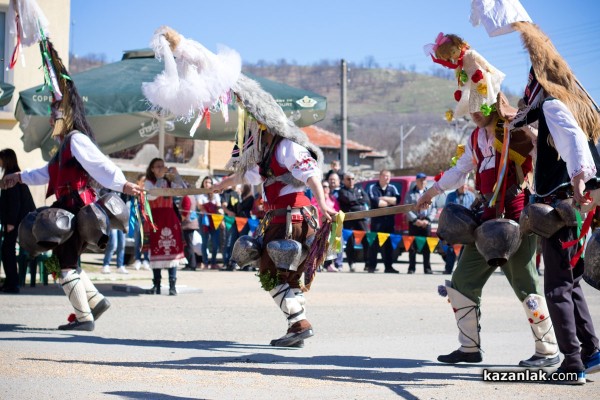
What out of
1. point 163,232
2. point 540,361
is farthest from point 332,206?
point 540,361

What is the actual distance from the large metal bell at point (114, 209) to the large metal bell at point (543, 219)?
389 cm

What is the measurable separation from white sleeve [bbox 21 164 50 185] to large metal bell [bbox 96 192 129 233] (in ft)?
2.13

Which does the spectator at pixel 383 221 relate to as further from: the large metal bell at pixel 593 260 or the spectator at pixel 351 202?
the large metal bell at pixel 593 260

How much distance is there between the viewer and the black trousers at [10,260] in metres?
11.5

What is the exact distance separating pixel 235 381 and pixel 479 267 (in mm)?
1956

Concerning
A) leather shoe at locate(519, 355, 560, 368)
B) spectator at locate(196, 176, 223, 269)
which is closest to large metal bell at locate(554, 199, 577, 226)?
leather shoe at locate(519, 355, 560, 368)

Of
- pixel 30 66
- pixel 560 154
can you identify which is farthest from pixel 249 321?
pixel 30 66

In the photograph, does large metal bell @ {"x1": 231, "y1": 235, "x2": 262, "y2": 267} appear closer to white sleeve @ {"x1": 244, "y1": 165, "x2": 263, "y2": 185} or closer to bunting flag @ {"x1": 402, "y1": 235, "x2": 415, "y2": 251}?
white sleeve @ {"x1": 244, "y1": 165, "x2": 263, "y2": 185}

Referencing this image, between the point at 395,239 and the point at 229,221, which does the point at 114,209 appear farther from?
the point at 395,239

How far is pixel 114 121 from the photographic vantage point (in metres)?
13.2

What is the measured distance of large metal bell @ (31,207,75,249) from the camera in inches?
303

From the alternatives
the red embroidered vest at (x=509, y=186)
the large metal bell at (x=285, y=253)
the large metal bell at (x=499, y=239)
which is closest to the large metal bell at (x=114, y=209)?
the large metal bell at (x=285, y=253)

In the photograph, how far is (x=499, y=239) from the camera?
5863 millimetres

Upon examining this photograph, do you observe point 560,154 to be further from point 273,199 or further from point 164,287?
point 164,287
